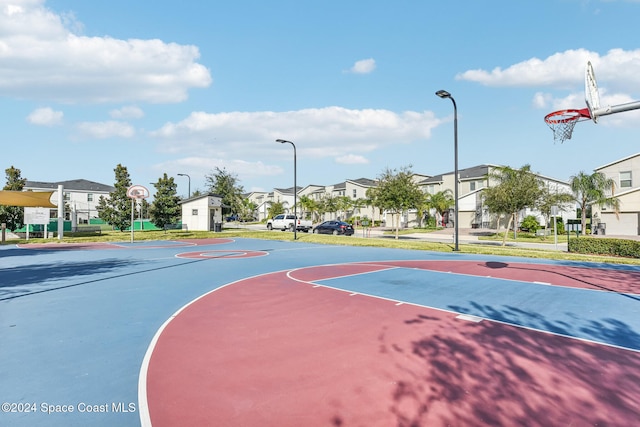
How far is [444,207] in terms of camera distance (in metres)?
50.4

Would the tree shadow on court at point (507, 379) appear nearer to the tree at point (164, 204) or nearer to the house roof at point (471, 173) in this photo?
the tree at point (164, 204)

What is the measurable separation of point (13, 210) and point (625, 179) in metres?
64.3

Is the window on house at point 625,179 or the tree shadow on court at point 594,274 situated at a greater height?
the window on house at point 625,179

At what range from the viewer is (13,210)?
33750 mm

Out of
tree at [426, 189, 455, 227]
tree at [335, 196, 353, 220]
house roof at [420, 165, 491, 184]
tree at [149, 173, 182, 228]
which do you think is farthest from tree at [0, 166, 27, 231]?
house roof at [420, 165, 491, 184]

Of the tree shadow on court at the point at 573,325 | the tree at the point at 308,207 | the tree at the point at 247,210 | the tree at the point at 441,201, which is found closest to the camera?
the tree shadow on court at the point at 573,325

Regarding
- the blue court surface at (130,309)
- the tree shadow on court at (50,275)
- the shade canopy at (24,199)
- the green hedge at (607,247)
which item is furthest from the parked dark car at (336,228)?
the shade canopy at (24,199)

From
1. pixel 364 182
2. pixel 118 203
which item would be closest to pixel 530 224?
pixel 364 182

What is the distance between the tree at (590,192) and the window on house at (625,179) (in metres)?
3.39

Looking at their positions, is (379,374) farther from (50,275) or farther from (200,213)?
(200,213)

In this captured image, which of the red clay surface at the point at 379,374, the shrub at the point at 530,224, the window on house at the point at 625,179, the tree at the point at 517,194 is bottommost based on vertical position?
the red clay surface at the point at 379,374

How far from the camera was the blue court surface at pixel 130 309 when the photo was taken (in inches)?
188

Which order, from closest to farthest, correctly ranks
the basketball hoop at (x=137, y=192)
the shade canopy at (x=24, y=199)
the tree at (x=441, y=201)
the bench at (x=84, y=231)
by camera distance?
the shade canopy at (x=24, y=199), the basketball hoop at (x=137, y=192), the bench at (x=84, y=231), the tree at (x=441, y=201)

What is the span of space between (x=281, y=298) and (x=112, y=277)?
7.57 m
